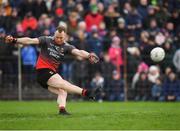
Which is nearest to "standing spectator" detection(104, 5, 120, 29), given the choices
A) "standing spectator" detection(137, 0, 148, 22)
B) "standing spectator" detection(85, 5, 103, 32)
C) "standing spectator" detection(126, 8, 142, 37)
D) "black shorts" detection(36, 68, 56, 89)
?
"standing spectator" detection(85, 5, 103, 32)

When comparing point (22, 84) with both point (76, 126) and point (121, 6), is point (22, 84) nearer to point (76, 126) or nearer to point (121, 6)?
point (121, 6)

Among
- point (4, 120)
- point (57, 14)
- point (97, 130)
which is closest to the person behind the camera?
point (97, 130)

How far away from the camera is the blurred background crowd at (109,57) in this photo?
2639cm

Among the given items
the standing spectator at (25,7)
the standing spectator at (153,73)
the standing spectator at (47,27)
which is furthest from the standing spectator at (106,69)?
the standing spectator at (25,7)

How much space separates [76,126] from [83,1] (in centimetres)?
1557

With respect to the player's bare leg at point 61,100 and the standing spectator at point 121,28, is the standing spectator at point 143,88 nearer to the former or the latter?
the standing spectator at point 121,28

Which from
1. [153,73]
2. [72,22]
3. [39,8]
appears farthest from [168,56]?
[39,8]

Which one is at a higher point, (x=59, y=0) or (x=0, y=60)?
(x=59, y=0)

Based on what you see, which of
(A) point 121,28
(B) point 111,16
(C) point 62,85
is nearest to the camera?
(C) point 62,85

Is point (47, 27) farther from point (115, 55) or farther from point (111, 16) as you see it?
point (115, 55)

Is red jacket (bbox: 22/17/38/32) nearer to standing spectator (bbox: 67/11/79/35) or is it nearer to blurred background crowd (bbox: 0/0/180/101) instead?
blurred background crowd (bbox: 0/0/180/101)

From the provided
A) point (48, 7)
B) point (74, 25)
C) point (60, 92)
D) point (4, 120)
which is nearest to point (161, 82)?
point (74, 25)

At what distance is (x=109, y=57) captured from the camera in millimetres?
26344

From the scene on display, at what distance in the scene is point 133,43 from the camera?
2670 cm
